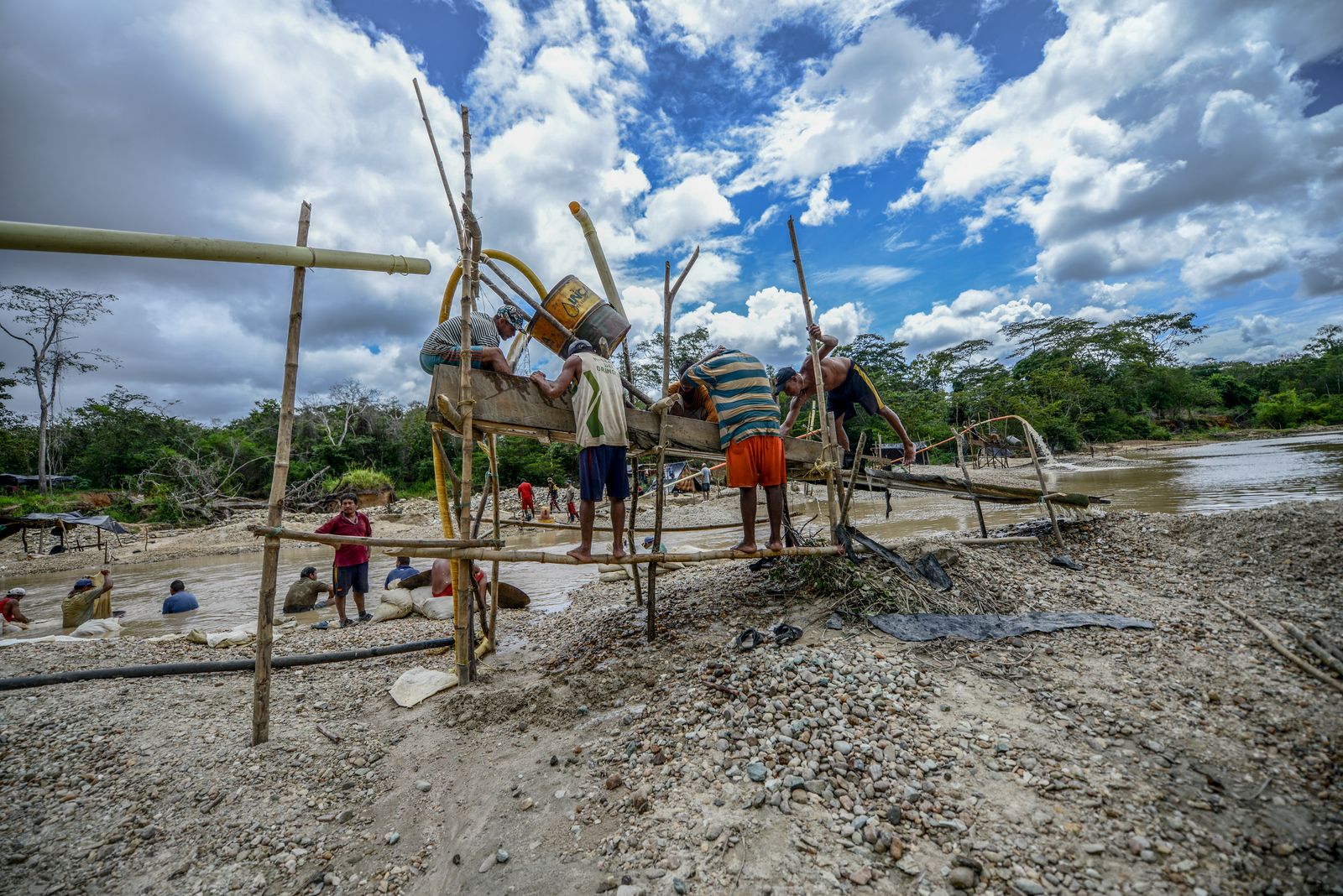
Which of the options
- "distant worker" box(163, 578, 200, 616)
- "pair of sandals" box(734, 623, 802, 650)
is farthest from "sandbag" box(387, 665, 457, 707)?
"distant worker" box(163, 578, 200, 616)

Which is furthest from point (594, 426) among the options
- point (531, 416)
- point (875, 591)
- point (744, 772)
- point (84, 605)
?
point (84, 605)

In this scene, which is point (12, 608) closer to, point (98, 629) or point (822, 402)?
point (98, 629)

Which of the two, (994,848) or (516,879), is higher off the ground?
(994,848)

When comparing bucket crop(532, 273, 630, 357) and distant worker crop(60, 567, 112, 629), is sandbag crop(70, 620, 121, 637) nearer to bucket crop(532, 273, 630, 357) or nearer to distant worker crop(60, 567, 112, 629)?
distant worker crop(60, 567, 112, 629)

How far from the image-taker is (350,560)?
8.23 metres

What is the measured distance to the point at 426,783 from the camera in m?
3.44

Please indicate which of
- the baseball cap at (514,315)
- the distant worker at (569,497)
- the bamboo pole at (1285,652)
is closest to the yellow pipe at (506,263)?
the baseball cap at (514,315)

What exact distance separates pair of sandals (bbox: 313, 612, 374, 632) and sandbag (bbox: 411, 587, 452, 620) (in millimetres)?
713

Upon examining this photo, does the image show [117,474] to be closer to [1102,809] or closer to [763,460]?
[763,460]

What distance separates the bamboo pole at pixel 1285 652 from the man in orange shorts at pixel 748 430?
347cm

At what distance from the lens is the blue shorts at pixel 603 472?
165 inches

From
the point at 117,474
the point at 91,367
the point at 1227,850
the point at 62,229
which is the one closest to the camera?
the point at 1227,850

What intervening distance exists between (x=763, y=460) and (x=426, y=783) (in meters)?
3.36

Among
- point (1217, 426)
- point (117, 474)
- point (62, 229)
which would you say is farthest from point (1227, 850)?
point (1217, 426)
